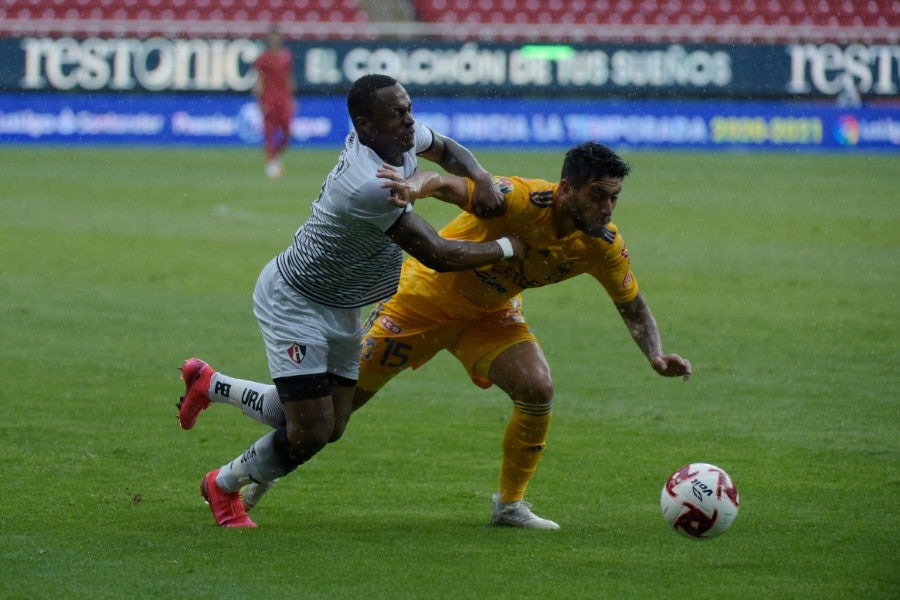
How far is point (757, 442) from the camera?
8.05 meters

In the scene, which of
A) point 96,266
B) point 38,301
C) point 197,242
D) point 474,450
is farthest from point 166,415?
point 197,242

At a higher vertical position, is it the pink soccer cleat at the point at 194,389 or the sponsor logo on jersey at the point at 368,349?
the sponsor logo on jersey at the point at 368,349

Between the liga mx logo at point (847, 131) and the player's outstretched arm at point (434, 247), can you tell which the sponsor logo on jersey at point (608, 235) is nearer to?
the player's outstretched arm at point (434, 247)

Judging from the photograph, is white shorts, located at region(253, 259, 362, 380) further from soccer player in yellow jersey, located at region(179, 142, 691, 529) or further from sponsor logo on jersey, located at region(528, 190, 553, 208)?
sponsor logo on jersey, located at region(528, 190, 553, 208)

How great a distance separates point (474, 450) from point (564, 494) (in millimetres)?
1046

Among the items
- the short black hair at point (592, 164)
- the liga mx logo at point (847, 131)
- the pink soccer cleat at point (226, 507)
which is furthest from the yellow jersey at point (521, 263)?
the liga mx logo at point (847, 131)

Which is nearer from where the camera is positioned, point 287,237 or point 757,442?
point 757,442

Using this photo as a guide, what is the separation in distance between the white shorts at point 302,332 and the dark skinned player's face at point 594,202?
107 cm

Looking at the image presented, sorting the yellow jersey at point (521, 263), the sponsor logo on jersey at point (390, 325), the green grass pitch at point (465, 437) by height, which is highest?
the yellow jersey at point (521, 263)

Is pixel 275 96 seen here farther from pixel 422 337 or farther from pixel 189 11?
pixel 422 337

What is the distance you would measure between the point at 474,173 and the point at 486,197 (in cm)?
20

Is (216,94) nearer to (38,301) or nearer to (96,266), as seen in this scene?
(96,266)

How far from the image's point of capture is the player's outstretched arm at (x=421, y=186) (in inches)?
220

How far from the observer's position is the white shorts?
5977 millimetres
